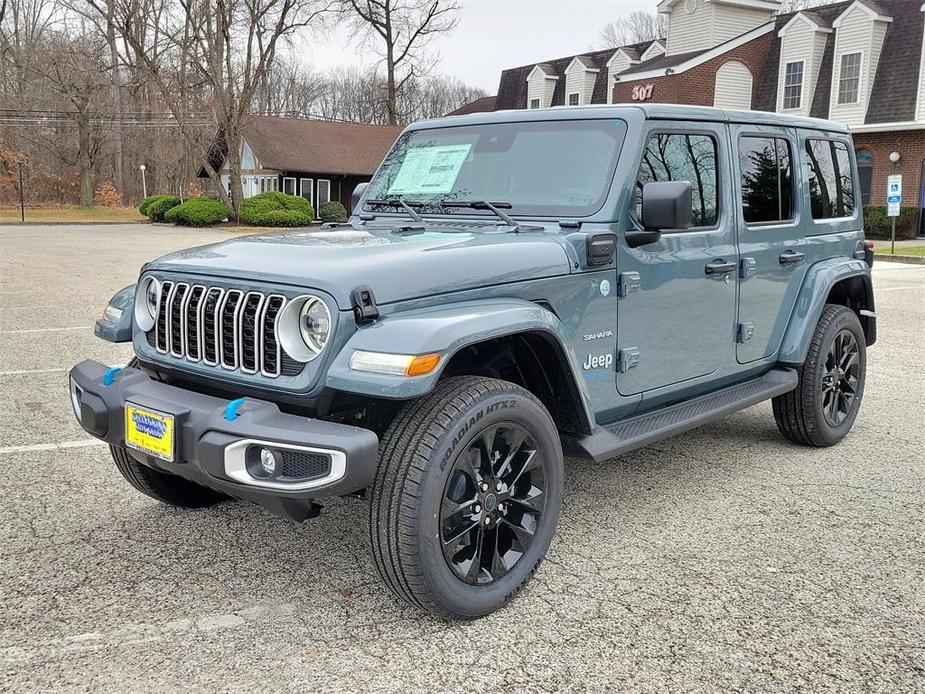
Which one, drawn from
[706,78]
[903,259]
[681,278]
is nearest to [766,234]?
[681,278]

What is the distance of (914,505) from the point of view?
14.6 feet

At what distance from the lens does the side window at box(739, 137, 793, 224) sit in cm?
467

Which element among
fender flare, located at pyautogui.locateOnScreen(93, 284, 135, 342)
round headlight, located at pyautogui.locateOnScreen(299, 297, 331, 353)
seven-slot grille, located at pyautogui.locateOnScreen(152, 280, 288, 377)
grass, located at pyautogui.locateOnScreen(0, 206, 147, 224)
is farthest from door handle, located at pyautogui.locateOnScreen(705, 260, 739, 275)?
grass, located at pyautogui.locateOnScreen(0, 206, 147, 224)

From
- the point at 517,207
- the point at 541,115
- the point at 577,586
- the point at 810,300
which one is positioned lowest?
the point at 577,586

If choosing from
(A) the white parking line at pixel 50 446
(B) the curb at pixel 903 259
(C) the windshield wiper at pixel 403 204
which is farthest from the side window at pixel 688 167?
(B) the curb at pixel 903 259

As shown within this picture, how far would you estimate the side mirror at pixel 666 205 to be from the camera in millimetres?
3605

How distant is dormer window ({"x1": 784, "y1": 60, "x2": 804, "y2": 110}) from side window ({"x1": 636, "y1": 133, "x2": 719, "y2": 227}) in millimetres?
27431

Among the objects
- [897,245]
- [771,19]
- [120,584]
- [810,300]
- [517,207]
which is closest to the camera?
[120,584]

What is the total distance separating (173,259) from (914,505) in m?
3.72

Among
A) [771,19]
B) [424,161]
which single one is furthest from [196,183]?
[424,161]

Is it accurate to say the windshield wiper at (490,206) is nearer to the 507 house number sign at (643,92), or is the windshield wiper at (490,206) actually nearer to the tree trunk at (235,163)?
the 507 house number sign at (643,92)

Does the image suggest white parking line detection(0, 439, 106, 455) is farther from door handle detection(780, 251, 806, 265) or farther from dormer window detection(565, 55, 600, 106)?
dormer window detection(565, 55, 600, 106)

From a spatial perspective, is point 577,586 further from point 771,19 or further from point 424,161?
point 771,19

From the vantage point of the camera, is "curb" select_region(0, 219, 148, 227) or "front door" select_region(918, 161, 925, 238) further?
"curb" select_region(0, 219, 148, 227)
